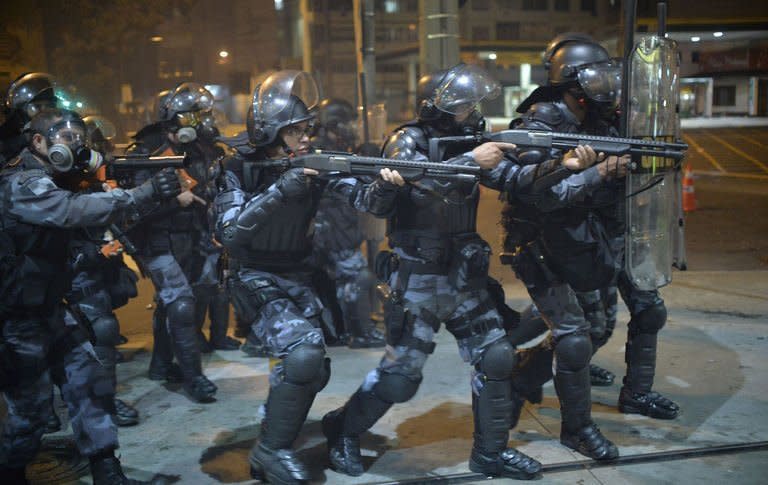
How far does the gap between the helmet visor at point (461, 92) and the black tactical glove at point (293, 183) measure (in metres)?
0.77

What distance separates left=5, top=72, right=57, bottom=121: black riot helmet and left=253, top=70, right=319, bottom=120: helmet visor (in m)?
1.64

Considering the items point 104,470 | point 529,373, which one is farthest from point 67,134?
point 529,373

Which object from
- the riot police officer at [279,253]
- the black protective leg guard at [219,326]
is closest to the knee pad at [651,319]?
the riot police officer at [279,253]

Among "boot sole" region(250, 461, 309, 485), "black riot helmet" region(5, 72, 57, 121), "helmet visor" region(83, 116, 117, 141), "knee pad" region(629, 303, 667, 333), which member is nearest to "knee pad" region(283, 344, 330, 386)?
"boot sole" region(250, 461, 309, 485)

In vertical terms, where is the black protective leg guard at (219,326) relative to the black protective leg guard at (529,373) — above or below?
below

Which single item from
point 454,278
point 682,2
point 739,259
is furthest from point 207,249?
point 682,2

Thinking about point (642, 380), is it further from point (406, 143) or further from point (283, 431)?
point (283, 431)

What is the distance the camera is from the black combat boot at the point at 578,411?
3.91 metres

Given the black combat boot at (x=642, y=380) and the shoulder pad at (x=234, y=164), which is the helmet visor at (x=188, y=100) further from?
the black combat boot at (x=642, y=380)

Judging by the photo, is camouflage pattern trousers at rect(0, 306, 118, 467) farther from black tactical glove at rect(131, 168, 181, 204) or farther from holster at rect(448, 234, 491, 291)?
holster at rect(448, 234, 491, 291)

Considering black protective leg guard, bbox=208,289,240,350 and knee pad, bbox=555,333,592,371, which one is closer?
knee pad, bbox=555,333,592,371

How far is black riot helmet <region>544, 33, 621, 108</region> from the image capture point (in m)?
4.12

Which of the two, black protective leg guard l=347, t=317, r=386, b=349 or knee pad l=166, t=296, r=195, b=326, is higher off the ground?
knee pad l=166, t=296, r=195, b=326

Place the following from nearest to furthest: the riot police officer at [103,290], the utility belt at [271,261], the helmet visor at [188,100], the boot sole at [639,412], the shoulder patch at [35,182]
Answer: the shoulder patch at [35,182], the utility belt at [271,261], the boot sole at [639,412], the riot police officer at [103,290], the helmet visor at [188,100]
